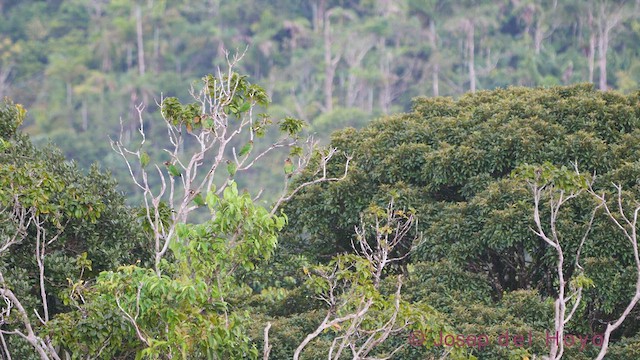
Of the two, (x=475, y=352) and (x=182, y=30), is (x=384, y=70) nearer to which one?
(x=182, y=30)

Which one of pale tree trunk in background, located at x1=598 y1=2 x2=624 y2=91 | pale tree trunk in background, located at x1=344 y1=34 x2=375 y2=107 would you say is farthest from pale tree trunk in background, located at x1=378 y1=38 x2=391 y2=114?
pale tree trunk in background, located at x1=598 y1=2 x2=624 y2=91

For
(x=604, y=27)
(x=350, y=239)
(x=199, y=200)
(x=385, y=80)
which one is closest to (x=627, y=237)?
(x=350, y=239)

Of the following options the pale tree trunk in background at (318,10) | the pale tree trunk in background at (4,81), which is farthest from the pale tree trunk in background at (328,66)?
the pale tree trunk in background at (4,81)

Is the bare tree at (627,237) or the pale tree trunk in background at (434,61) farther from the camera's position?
the pale tree trunk in background at (434,61)

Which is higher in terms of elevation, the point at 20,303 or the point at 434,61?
the point at 20,303

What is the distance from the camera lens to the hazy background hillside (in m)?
44.4

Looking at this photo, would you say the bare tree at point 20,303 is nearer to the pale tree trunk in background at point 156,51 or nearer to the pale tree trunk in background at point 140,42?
the pale tree trunk in background at point 140,42

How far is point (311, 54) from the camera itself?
48875 millimetres

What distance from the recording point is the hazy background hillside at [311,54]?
146ft

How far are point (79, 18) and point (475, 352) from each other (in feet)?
155

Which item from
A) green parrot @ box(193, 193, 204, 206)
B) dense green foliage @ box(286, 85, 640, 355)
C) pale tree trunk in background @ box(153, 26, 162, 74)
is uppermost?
green parrot @ box(193, 193, 204, 206)

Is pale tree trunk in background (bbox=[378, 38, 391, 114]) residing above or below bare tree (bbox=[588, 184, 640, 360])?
below

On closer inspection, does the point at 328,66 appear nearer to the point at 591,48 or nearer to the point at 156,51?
the point at 156,51

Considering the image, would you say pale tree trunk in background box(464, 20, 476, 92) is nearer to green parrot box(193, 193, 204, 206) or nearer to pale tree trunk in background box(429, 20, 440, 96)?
pale tree trunk in background box(429, 20, 440, 96)
